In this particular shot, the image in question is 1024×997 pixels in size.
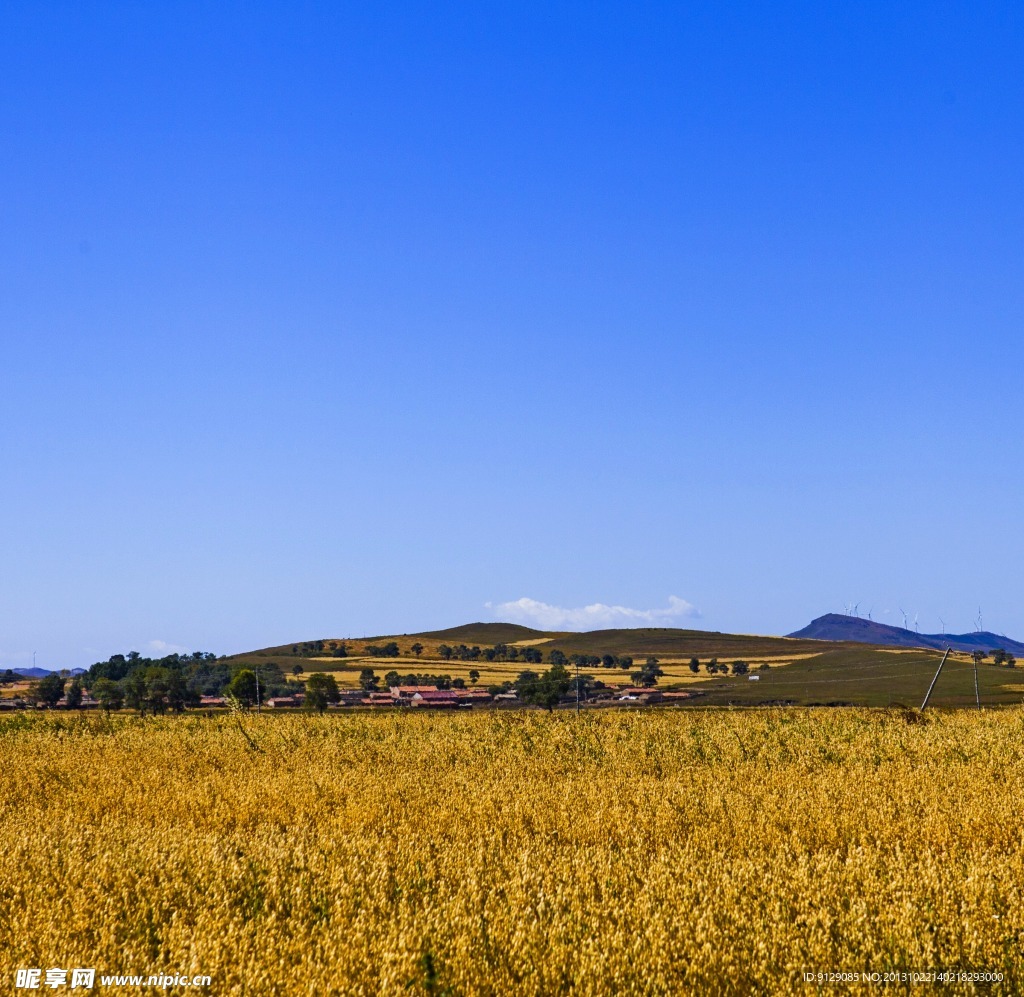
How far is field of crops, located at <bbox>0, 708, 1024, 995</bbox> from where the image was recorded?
5949 millimetres

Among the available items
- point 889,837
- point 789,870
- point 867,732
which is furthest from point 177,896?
point 867,732

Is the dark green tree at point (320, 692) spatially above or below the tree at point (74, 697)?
above

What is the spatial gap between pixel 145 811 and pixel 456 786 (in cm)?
417

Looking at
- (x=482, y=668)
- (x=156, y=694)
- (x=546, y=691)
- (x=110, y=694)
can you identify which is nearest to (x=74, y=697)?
(x=110, y=694)

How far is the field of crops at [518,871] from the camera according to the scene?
5.95 metres

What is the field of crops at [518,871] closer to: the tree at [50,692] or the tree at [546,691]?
the tree at [546,691]

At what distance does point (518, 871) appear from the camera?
8164 mm

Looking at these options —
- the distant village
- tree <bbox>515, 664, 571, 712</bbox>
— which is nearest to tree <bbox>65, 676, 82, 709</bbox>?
the distant village

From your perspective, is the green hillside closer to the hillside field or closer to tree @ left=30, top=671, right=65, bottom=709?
the hillside field

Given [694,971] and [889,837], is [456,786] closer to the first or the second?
[889,837]

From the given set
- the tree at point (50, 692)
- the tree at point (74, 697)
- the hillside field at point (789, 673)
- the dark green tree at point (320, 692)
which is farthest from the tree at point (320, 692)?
the hillside field at point (789, 673)

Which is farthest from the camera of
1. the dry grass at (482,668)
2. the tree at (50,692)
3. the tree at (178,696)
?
the dry grass at (482,668)

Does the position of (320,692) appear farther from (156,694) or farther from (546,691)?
(546,691)

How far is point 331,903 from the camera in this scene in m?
7.25
